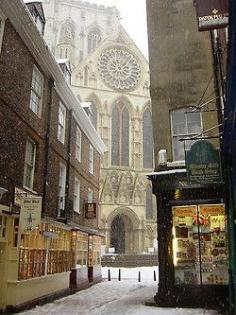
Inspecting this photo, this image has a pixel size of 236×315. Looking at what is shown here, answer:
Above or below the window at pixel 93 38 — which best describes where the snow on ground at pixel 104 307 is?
below

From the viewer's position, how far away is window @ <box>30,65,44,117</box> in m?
14.3

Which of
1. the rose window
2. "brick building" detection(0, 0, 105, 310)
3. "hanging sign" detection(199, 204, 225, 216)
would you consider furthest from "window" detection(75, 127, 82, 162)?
the rose window

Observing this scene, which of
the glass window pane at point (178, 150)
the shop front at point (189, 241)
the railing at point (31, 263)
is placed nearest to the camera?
the shop front at point (189, 241)

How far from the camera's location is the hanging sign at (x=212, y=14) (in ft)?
23.0

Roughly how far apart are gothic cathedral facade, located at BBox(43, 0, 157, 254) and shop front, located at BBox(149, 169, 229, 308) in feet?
75.5

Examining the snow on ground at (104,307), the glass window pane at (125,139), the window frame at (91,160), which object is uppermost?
the glass window pane at (125,139)

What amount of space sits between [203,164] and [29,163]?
20.6ft

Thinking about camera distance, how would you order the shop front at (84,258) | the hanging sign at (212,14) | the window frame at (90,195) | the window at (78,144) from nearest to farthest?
the hanging sign at (212,14), the shop front at (84,258), the window at (78,144), the window frame at (90,195)

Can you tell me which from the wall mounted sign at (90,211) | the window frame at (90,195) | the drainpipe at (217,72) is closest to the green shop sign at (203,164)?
the drainpipe at (217,72)

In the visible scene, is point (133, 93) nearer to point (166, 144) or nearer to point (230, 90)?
point (166, 144)

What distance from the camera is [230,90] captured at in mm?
6898

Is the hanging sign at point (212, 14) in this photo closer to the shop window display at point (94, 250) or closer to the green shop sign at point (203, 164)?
the green shop sign at point (203, 164)

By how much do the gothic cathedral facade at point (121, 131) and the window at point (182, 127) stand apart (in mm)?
21420

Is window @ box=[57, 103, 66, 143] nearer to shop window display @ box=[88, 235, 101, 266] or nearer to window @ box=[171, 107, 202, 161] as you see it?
window @ box=[171, 107, 202, 161]
